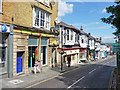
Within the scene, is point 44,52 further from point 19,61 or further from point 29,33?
point 19,61

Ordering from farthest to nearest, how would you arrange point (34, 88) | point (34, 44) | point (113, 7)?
point (34, 44)
point (34, 88)
point (113, 7)

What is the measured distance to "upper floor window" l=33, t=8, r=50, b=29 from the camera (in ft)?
47.7

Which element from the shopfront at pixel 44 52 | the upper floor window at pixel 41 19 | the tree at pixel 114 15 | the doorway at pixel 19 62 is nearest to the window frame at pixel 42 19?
the upper floor window at pixel 41 19

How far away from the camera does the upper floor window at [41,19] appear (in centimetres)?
1453

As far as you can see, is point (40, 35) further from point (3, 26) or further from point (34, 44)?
point (3, 26)

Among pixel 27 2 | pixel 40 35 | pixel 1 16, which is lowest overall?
pixel 40 35

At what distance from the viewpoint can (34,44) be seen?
14367mm

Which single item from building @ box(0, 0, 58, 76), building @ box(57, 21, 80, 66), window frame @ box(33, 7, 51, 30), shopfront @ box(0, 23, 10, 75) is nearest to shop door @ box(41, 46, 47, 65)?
building @ box(0, 0, 58, 76)

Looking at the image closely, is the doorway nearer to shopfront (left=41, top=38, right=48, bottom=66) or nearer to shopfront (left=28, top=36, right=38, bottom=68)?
shopfront (left=28, top=36, right=38, bottom=68)

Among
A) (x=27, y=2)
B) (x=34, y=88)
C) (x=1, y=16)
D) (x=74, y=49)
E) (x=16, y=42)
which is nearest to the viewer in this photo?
(x=34, y=88)

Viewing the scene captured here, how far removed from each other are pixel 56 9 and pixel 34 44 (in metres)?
8.07

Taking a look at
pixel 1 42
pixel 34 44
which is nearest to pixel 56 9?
pixel 34 44

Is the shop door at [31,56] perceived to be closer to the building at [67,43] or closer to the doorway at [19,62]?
the doorway at [19,62]

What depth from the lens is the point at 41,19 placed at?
1574cm
